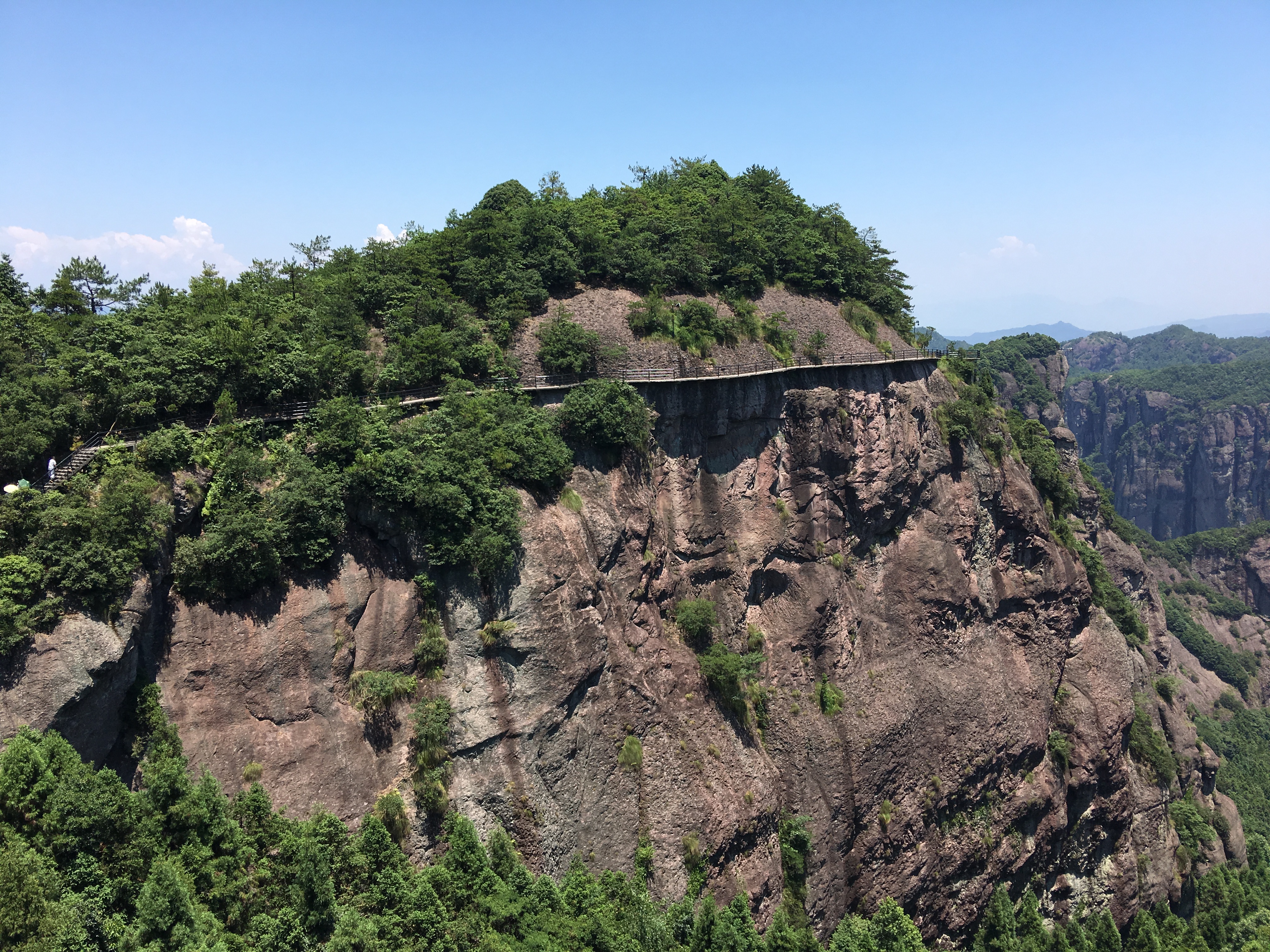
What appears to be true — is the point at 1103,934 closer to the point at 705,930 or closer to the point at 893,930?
the point at 893,930

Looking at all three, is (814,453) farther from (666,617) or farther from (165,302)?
(165,302)

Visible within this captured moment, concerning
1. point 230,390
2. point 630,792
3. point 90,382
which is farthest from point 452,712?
point 90,382

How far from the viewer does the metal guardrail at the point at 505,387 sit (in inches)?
1075

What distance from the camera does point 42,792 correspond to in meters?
19.8

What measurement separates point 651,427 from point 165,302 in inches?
919

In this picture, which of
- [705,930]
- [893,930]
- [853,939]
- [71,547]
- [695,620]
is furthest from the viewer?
[695,620]

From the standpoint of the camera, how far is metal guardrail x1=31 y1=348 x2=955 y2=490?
1075 inches

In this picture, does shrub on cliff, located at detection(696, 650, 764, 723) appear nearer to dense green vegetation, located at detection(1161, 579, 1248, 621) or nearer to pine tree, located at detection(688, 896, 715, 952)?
pine tree, located at detection(688, 896, 715, 952)

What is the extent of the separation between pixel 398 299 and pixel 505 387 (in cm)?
764

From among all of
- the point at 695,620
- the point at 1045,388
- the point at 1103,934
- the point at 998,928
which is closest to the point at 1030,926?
the point at 998,928

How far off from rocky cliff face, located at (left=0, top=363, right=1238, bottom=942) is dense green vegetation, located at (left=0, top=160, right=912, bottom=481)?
776 cm

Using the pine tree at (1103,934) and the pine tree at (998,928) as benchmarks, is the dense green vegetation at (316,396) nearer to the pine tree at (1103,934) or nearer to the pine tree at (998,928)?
the pine tree at (998,928)

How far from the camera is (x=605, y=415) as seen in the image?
3678cm

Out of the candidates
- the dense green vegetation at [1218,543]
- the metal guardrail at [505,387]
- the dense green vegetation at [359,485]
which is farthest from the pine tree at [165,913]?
the dense green vegetation at [1218,543]
